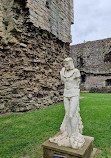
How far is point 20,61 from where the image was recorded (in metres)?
6.91

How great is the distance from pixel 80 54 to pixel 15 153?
69.7 feet

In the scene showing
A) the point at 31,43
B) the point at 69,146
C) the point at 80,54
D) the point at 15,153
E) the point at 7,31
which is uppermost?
the point at 80,54

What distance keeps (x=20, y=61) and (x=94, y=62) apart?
16581 mm

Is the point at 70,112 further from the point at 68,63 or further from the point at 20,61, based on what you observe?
the point at 20,61

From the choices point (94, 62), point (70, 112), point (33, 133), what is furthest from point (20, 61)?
point (94, 62)

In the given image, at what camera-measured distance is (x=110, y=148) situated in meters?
3.23

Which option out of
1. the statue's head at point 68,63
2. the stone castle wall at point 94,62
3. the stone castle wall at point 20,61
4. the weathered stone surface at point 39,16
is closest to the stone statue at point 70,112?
the statue's head at point 68,63

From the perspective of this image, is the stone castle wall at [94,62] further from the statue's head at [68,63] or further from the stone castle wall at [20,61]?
the statue's head at [68,63]

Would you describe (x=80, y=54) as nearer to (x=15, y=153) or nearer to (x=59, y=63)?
(x=59, y=63)

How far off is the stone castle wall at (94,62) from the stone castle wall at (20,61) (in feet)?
37.5

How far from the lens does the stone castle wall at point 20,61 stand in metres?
6.70

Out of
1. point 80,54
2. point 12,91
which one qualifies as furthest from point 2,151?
point 80,54

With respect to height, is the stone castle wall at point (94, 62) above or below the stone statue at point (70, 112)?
above

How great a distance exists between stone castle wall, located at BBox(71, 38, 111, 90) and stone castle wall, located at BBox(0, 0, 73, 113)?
1144 centimetres
